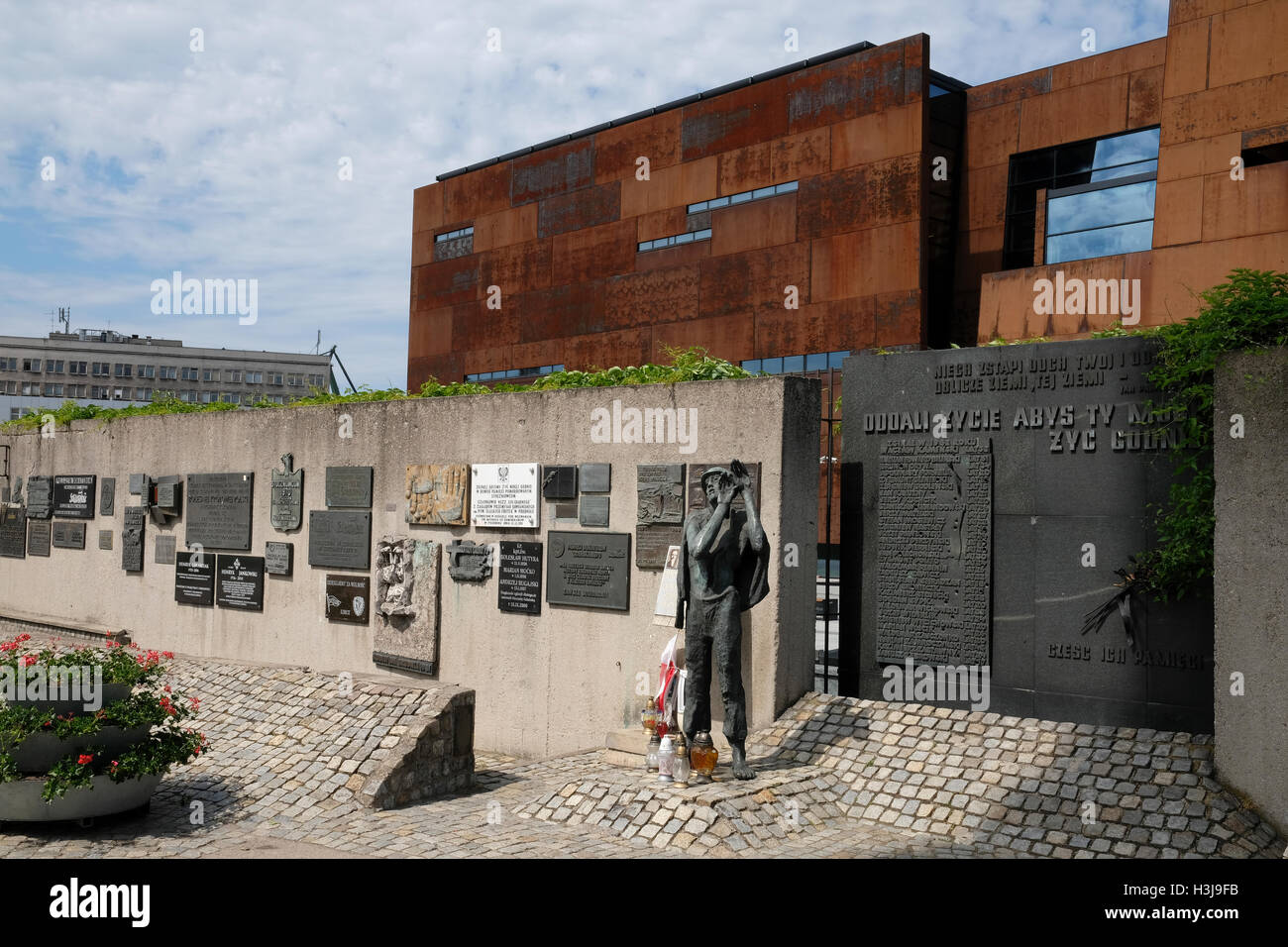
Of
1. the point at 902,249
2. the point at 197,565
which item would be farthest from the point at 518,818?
the point at 902,249

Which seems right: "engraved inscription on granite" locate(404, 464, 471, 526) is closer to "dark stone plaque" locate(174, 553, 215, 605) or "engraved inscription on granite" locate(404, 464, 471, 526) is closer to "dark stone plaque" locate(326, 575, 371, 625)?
"dark stone plaque" locate(326, 575, 371, 625)

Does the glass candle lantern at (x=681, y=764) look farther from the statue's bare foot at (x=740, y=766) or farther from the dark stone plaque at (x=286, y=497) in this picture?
the dark stone plaque at (x=286, y=497)

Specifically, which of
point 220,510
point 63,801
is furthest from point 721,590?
point 220,510

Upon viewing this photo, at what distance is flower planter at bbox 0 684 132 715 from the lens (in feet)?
24.4

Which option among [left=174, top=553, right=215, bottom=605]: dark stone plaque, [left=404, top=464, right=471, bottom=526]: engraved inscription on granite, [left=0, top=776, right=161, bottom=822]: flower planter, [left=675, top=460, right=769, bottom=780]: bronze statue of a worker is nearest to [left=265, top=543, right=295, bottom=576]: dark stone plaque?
[left=174, top=553, right=215, bottom=605]: dark stone plaque

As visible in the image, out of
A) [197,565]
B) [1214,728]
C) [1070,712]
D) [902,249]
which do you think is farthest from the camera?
[902,249]

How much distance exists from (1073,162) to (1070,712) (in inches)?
696

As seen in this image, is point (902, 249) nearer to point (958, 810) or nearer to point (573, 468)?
point (573, 468)

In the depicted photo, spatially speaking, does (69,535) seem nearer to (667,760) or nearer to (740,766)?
(667,760)

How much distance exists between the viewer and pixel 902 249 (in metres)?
22.1

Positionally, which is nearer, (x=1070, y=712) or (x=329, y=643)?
(x=1070, y=712)

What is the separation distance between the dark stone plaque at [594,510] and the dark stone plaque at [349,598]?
333 cm

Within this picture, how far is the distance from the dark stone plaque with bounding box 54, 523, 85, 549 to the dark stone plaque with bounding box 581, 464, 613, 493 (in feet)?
32.7

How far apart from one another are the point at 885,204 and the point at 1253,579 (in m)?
16.9
